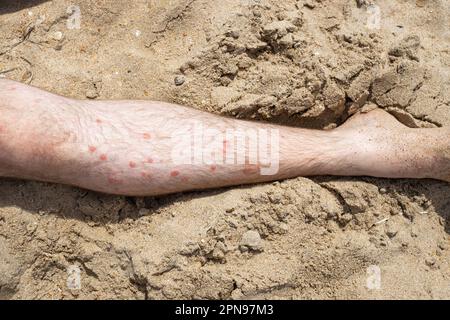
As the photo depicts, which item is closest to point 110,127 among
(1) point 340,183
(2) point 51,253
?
(2) point 51,253

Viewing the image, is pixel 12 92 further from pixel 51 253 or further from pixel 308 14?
pixel 308 14

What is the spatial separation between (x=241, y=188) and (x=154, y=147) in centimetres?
38

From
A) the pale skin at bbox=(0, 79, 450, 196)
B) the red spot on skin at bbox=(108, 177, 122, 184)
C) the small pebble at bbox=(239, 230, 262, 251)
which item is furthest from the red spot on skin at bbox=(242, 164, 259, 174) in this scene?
the red spot on skin at bbox=(108, 177, 122, 184)

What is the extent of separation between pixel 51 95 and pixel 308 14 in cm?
110

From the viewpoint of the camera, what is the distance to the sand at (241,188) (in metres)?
1.76

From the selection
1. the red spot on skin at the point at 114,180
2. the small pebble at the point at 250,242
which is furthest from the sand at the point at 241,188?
the red spot on skin at the point at 114,180

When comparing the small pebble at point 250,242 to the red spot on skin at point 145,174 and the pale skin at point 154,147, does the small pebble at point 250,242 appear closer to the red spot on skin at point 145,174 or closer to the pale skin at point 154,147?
the pale skin at point 154,147

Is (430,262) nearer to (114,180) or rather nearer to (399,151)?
(399,151)

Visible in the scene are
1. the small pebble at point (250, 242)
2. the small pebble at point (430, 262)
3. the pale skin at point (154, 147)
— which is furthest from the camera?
the small pebble at point (430, 262)

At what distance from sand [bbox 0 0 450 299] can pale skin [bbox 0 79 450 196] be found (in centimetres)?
7

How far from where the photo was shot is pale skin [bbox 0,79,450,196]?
1664 millimetres

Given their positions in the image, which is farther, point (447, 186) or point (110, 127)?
point (447, 186)

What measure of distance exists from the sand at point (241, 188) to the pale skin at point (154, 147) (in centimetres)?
7

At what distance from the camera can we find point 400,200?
193cm
